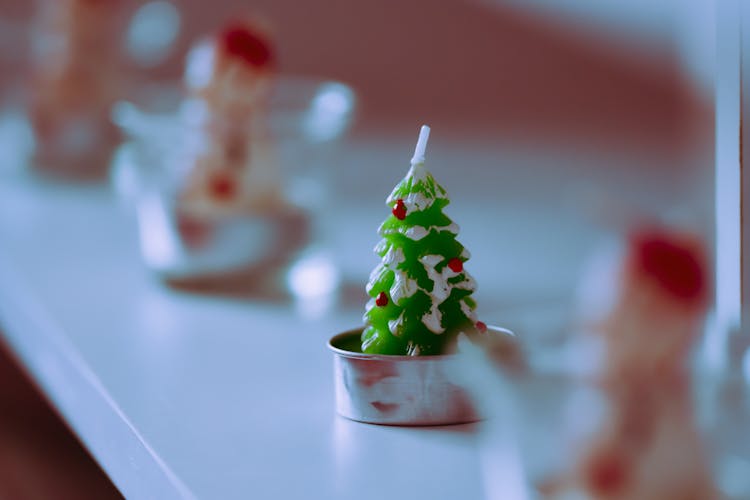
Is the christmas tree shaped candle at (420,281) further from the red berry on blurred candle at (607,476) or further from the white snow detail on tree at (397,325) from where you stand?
the red berry on blurred candle at (607,476)

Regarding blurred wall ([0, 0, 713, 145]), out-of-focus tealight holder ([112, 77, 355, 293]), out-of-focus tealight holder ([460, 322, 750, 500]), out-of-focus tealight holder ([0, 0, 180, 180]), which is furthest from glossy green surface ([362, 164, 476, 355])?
blurred wall ([0, 0, 713, 145])

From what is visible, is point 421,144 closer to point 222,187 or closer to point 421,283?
point 421,283

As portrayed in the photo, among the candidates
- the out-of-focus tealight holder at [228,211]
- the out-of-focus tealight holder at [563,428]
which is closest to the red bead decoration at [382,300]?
the out-of-focus tealight holder at [563,428]

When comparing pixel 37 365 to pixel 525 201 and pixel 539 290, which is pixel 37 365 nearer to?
pixel 539 290

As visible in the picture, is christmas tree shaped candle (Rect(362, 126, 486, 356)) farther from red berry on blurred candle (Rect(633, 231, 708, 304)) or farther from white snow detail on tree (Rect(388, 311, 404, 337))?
red berry on blurred candle (Rect(633, 231, 708, 304))

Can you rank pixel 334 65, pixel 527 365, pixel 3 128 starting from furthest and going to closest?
pixel 334 65
pixel 3 128
pixel 527 365

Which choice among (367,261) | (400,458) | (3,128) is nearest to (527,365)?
(400,458)

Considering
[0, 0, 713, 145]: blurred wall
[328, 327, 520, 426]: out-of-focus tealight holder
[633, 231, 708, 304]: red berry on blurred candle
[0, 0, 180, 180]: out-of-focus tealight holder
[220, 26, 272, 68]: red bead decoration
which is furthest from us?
[0, 0, 713, 145]: blurred wall
